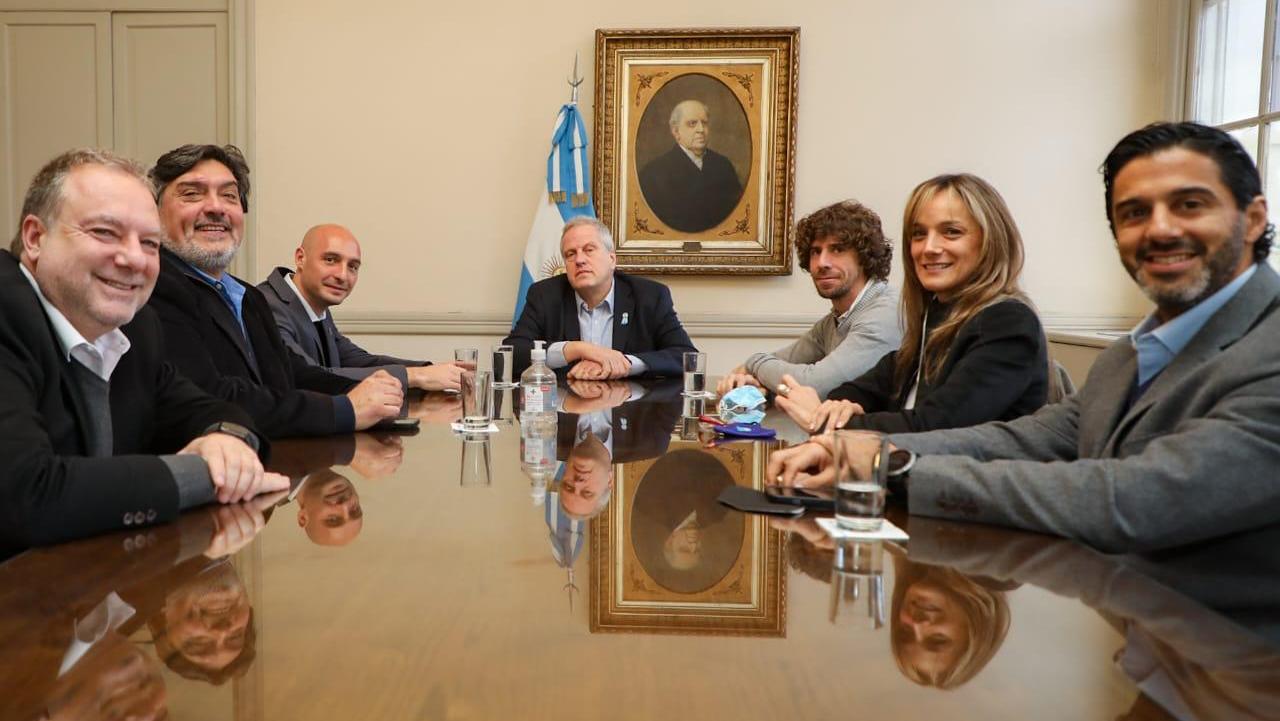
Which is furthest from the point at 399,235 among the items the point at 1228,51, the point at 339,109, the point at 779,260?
the point at 1228,51

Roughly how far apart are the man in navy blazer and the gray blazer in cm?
249

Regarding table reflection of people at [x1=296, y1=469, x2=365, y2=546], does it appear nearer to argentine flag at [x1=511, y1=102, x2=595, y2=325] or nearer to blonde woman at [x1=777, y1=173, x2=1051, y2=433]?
blonde woman at [x1=777, y1=173, x2=1051, y2=433]

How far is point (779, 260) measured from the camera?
544cm

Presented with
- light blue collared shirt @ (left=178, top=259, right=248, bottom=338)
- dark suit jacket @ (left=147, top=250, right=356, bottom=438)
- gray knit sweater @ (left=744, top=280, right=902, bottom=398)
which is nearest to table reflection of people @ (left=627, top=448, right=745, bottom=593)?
dark suit jacket @ (left=147, top=250, right=356, bottom=438)

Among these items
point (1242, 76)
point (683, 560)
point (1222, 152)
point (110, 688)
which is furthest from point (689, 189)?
point (110, 688)

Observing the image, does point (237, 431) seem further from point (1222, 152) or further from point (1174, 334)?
point (1222, 152)

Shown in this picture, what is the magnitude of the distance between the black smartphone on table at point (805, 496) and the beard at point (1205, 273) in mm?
630

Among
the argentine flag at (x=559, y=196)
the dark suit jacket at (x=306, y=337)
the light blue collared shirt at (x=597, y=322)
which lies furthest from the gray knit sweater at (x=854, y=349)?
→ the argentine flag at (x=559, y=196)

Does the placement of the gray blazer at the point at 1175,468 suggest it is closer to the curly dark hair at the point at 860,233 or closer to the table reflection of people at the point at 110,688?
the table reflection of people at the point at 110,688

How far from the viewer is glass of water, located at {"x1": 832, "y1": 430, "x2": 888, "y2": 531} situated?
1.35m

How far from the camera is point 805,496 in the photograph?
5.10ft

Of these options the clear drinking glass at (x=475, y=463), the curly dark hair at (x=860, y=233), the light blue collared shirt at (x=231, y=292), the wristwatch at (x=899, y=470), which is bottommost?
the clear drinking glass at (x=475, y=463)

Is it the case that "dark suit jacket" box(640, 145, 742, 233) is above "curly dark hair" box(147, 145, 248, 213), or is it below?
above

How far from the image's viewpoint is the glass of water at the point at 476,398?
2.35 meters
